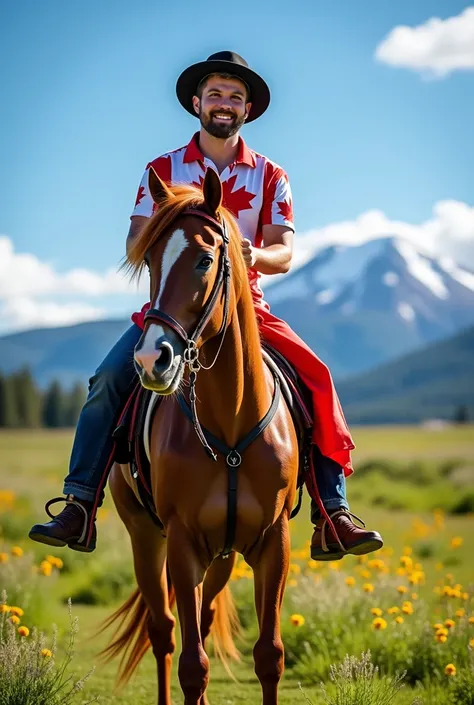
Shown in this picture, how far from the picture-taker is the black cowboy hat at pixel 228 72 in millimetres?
6125

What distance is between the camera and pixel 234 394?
5.19m

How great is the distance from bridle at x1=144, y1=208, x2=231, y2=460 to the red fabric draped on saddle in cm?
100

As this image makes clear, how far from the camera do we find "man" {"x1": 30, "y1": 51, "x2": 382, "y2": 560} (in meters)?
6.01

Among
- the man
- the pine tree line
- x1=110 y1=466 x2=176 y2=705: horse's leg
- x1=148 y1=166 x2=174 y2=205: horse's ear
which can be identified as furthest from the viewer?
the pine tree line

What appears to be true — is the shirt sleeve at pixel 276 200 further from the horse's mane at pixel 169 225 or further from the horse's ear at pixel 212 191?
the horse's ear at pixel 212 191

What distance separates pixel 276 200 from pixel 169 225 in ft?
5.43

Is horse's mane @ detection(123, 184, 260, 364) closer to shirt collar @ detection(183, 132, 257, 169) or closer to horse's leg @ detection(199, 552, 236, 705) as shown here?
shirt collar @ detection(183, 132, 257, 169)

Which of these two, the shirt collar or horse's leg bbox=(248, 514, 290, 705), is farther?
the shirt collar

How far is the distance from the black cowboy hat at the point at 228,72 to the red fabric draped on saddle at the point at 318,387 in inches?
56.0

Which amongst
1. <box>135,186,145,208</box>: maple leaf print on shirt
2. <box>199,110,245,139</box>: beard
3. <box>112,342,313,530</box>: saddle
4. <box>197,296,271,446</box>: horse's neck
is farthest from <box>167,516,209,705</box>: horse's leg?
<box>199,110,245,139</box>: beard

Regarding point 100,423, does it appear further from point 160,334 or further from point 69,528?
point 160,334

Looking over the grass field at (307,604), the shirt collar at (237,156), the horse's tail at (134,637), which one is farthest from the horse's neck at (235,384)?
the horse's tail at (134,637)

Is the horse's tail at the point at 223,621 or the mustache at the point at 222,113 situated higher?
the mustache at the point at 222,113

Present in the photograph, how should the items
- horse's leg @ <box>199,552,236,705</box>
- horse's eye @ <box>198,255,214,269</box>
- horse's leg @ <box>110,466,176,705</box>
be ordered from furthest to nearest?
horse's leg @ <box>199,552,236,705</box>
horse's leg @ <box>110,466,176,705</box>
horse's eye @ <box>198,255,214,269</box>
